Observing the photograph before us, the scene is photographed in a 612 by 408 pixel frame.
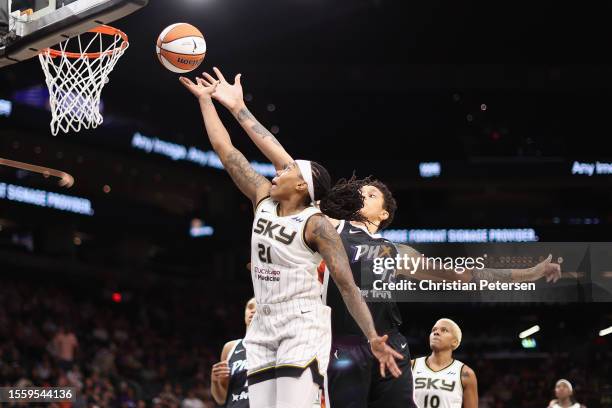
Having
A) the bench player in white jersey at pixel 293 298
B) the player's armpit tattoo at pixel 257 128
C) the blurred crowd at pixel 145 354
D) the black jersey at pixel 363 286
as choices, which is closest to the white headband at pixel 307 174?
the bench player in white jersey at pixel 293 298

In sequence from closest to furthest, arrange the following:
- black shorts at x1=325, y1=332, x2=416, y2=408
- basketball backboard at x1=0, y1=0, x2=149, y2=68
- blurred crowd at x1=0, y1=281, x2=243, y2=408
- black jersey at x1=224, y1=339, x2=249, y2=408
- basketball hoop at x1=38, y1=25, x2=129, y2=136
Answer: black shorts at x1=325, y1=332, x2=416, y2=408
basketball backboard at x1=0, y1=0, x2=149, y2=68
black jersey at x1=224, y1=339, x2=249, y2=408
basketball hoop at x1=38, y1=25, x2=129, y2=136
blurred crowd at x1=0, y1=281, x2=243, y2=408

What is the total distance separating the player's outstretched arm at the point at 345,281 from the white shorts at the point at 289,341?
190 millimetres

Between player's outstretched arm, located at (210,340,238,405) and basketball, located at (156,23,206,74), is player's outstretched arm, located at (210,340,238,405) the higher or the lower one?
the lower one

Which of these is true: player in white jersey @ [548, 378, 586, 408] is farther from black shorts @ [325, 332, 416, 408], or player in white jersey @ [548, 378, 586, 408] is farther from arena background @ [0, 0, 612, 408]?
arena background @ [0, 0, 612, 408]

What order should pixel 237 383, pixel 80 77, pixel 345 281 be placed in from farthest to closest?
pixel 80 77
pixel 237 383
pixel 345 281

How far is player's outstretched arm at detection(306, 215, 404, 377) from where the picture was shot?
4.48m

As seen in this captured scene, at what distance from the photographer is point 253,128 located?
5383mm

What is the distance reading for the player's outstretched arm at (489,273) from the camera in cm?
858

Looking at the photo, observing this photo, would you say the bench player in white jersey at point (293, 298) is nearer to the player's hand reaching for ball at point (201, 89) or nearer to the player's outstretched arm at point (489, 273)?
the player's hand reaching for ball at point (201, 89)

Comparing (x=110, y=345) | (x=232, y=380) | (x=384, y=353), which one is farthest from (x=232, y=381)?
(x=110, y=345)

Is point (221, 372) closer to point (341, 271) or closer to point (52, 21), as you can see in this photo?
point (341, 271)

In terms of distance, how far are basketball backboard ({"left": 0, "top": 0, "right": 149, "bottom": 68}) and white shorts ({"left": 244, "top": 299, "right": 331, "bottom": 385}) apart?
2349mm

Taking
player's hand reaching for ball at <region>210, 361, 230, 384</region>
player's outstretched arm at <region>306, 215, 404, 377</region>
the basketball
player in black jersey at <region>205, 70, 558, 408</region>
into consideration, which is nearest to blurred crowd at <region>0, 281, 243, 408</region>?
player's hand reaching for ball at <region>210, 361, 230, 384</region>

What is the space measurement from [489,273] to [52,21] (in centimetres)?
451
